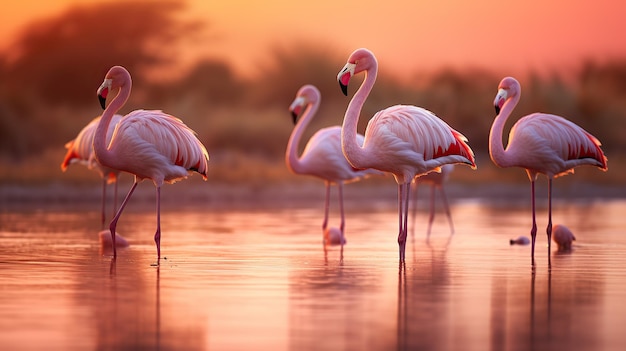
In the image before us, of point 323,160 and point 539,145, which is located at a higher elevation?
point 539,145

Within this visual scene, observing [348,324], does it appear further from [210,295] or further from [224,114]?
[224,114]

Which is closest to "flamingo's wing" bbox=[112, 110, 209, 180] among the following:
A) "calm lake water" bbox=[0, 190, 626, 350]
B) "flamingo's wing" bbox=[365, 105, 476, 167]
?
"calm lake water" bbox=[0, 190, 626, 350]

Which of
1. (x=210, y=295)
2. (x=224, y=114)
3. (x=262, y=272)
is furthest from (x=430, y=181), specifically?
(x=224, y=114)

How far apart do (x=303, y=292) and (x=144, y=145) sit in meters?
3.42

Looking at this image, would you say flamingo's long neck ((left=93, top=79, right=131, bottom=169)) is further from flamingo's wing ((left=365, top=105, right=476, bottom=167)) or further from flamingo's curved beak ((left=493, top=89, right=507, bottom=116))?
flamingo's curved beak ((left=493, top=89, right=507, bottom=116))

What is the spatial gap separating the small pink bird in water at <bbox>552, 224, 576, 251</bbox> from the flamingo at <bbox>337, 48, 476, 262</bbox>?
1396mm

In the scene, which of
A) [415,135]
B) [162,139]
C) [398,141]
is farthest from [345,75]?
[162,139]

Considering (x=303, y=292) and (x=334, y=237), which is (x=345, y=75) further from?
(x=303, y=292)

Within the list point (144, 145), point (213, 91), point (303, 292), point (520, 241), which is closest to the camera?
point (303, 292)

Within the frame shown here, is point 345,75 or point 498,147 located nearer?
point 345,75

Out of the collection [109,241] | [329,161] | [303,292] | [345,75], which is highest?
[345,75]

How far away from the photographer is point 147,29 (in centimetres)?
3638

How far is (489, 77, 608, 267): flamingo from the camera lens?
38.3 feet

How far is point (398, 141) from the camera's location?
34.8 feet
